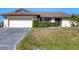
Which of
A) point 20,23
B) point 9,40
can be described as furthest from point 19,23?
point 9,40

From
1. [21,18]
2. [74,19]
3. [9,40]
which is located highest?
[9,40]

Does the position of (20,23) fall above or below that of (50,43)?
below

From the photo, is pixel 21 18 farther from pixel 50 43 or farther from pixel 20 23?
pixel 50 43

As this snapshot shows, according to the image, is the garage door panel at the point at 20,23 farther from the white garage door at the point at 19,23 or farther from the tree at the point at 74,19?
the tree at the point at 74,19

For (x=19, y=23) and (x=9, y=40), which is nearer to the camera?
(x=9, y=40)

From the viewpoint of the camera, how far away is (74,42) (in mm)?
11430

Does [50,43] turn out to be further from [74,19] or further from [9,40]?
[74,19]

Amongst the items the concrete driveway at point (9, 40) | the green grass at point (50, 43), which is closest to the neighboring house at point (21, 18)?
the concrete driveway at point (9, 40)

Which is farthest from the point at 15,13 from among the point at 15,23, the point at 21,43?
the point at 21,43

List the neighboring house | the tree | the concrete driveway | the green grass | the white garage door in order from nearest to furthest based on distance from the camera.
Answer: the concrete driveway → the green grass → the tree → the white garage door → the neighboring house

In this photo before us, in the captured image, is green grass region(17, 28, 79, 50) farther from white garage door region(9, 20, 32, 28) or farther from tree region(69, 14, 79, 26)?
white garage door region(9, 20, 32, 28)

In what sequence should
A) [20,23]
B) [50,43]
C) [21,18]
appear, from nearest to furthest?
1. [50,43]
2. [20,23]
3. [21,18]

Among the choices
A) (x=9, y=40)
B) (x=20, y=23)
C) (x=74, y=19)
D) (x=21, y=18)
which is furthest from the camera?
(x=21, y=18)

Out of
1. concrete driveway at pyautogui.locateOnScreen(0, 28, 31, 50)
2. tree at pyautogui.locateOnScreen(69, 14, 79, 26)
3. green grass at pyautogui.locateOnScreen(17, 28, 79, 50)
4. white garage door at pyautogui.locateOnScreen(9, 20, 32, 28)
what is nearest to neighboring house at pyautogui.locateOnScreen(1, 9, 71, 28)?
white garage door at pyautogui.locateOnScreen(9, 20, 32, 28)
